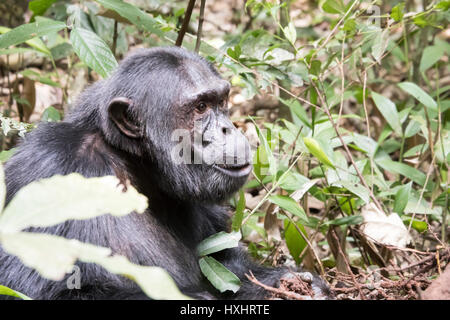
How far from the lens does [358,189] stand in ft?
14.5

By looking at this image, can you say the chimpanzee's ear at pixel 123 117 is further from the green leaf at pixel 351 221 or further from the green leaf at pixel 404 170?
the green leaf at pixel 404 170

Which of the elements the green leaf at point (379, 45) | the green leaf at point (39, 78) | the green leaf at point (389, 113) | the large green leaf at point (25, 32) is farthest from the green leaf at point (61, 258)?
the green leaf at point (39, 78)

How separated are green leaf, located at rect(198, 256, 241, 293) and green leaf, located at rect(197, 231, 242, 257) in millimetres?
71

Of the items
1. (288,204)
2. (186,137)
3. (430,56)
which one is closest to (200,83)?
(186,137)

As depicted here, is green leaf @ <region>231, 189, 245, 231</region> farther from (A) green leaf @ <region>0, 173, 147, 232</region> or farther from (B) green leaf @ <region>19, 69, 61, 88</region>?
(B) green leaf @ <region>19, 69, 61, 88</region>

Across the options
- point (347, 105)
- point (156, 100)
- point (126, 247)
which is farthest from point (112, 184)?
point (347, 105)

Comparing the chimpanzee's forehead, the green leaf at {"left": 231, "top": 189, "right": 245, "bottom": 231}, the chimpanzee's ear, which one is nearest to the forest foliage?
the green leaf at {"left": 231, "top": 189, "right": 245, "bottom": 231}

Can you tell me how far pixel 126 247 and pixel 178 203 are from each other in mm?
730

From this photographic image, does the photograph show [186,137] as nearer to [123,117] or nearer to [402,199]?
[123,117]

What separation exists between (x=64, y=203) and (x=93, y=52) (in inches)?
113

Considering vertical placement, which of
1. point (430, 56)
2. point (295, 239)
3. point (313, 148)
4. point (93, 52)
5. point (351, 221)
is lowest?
point (295, 239)

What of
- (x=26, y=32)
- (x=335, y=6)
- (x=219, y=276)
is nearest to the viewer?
(x=219, y=276)

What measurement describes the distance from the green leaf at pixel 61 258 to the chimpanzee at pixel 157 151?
184cm
